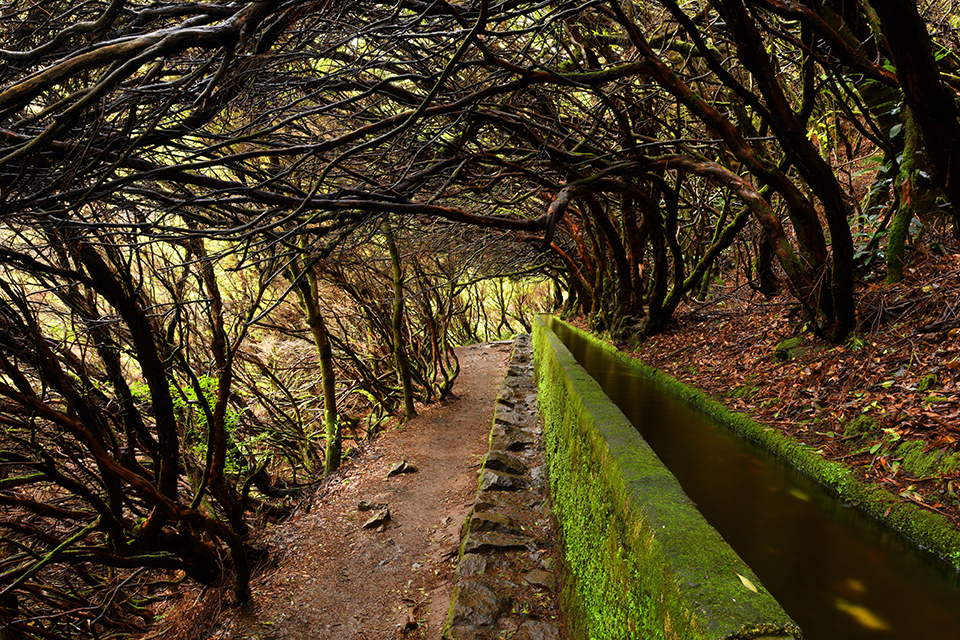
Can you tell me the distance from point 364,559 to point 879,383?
5.93 meters

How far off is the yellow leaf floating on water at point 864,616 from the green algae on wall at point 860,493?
2.58 ft

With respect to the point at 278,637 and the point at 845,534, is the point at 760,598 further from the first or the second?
the point at 278,637

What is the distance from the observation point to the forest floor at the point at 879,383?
3.59m

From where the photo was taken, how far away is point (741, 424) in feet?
18.6

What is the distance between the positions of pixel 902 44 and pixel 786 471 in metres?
3.71

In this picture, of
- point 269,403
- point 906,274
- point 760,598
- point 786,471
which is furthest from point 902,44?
point 269,403

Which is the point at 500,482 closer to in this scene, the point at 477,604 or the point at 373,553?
the point at 373,553

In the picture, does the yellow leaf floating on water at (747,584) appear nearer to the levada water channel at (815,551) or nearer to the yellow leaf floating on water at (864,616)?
the levada water channel at (815,551)

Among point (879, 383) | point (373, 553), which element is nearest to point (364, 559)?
point (373, 553)

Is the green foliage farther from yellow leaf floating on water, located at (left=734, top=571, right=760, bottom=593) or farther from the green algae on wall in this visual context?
yellow leaf floating on water, located at (left=734, top=571, right=760, bottom=593)

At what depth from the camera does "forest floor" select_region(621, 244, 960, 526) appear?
3586mm

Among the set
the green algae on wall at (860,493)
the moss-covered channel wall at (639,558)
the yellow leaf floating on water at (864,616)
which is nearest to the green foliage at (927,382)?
the green algae on wall at (860,493)

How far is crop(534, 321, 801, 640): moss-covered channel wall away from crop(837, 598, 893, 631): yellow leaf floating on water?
1.30m

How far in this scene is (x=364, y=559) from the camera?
19.4 feet
